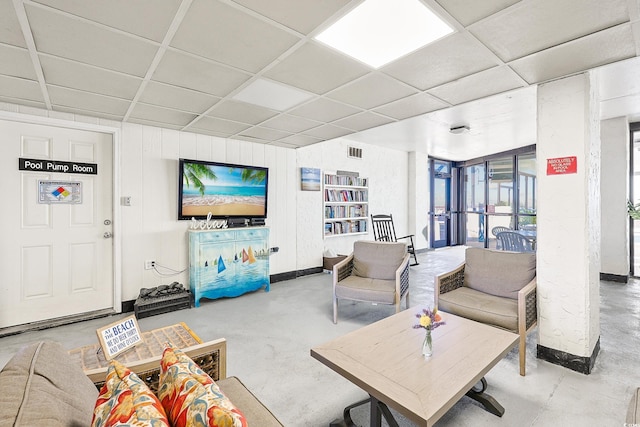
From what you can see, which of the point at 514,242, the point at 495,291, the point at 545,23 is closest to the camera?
the point at 545,23

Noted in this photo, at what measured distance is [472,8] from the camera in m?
1.58

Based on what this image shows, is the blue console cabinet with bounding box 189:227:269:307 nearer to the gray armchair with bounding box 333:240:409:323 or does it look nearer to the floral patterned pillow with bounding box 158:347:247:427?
the gray armchair with bounding box 333:240:409:323

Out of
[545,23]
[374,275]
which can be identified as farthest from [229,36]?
[374,275]

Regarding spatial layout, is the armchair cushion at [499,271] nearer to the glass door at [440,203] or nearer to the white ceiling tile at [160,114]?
the white ceiling tile at [160,114]

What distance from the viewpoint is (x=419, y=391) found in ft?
4.70

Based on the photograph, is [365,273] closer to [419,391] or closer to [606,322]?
[419,391]

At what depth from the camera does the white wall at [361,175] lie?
18.0ft

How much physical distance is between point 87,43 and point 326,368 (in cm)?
284

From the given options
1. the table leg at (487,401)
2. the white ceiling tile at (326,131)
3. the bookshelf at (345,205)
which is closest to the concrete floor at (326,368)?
the table leg at (487,401)

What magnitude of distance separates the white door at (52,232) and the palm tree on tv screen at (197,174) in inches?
34.2

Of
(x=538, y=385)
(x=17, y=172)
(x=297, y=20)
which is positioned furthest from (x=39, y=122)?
(x=538, y=385)

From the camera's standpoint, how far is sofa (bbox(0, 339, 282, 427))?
0.76 meters

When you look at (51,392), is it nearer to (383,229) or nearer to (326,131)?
(326,131)

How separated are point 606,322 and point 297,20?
422 centimetres
